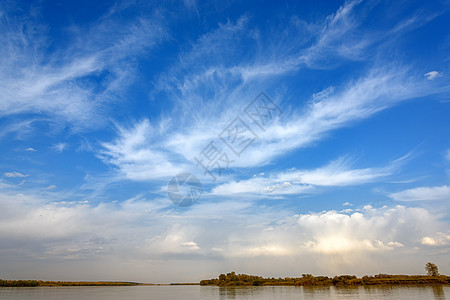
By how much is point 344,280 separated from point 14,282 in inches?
7152

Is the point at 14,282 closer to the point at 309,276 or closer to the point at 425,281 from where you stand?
the point at 309,276

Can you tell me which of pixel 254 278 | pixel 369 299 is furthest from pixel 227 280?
pixel 369 299

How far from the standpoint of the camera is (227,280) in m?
173

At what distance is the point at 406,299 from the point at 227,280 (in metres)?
146

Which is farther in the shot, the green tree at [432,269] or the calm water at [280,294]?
the green tree at [432,269]

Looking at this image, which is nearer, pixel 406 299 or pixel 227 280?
pixel 406 299

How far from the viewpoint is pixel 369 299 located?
45938mm

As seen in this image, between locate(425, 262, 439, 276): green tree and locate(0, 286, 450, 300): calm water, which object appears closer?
locate(0, 286, 450, 300): calm water

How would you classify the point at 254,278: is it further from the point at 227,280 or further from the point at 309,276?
the point at 309,276

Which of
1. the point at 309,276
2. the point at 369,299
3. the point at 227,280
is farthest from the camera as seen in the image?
the point at 227,280

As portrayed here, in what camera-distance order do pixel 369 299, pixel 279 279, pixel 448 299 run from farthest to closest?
pixel 279 279 → pixel 369 299 → pixel 448 299

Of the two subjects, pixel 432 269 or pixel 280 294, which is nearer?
pixel 280 294

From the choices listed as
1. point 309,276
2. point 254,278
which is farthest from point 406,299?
point 254,278

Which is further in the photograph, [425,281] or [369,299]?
[425,281]
